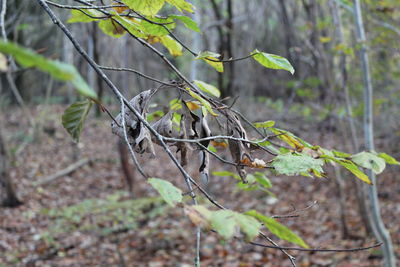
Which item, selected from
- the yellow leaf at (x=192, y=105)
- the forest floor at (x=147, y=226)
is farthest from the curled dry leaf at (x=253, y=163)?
the forest floor at (x=147, y=226)

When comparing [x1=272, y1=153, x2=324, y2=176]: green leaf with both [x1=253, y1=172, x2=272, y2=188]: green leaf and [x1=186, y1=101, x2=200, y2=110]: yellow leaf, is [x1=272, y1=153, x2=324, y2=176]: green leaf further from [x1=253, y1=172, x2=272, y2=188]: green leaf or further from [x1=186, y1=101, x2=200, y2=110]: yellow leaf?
[x1=253, y1=172, x2=272, y2=188]: green leaf

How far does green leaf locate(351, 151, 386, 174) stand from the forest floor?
196 centimetres

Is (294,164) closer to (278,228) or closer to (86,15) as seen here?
(278,228)

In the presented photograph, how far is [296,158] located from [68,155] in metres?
8.93

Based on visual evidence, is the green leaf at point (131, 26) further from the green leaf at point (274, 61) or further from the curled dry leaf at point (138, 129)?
the green leaf at point (274, 61)

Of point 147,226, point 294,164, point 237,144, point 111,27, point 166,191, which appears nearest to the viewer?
point 166,191

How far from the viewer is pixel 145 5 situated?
100 centimetres

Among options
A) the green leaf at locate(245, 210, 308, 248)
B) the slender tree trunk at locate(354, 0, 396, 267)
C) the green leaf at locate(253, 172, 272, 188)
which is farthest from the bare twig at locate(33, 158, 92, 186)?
the green leaf at locate(245, 210, 308, 248)

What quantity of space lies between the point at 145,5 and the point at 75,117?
0.38m

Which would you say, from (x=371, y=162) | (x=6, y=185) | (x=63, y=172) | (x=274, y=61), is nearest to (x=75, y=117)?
(x=274, y=61)

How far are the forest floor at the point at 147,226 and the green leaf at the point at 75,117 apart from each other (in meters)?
2.29

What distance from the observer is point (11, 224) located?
5324 millimetres

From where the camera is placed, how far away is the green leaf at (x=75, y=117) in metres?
1.06

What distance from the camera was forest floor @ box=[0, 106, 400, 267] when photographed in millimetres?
4453
